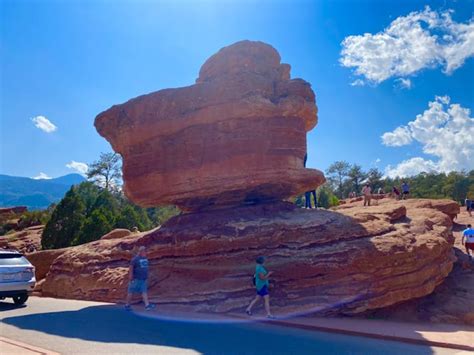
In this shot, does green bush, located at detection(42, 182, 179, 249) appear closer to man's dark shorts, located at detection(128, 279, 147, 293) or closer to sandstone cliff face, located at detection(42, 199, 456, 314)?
sandstone cliff face, located at detection(42, 199, 456, 314)

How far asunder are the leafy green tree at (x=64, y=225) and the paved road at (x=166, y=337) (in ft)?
64.3

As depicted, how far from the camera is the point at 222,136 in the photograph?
12.7 metres

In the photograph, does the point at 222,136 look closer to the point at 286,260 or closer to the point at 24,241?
the point at 286,260

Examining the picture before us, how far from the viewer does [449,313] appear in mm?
10375

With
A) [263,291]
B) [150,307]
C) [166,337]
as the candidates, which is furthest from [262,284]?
[150,307]

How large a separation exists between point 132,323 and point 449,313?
8026 millimetres

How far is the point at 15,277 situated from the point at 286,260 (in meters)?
7.37

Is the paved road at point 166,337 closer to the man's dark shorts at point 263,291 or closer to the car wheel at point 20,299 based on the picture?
the man's dark shorts at point 263,291

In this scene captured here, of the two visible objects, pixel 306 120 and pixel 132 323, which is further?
pixel 306 120

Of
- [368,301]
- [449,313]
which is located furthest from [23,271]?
[449,313]

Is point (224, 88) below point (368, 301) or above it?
above

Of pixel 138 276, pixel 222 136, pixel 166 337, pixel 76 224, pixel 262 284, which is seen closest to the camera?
pixel 166 337

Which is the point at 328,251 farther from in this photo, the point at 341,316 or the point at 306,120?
the point at 306,120

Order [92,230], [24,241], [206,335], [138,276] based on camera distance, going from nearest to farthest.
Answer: [206,335]
[138,276]
[92,230]
[24,241]
